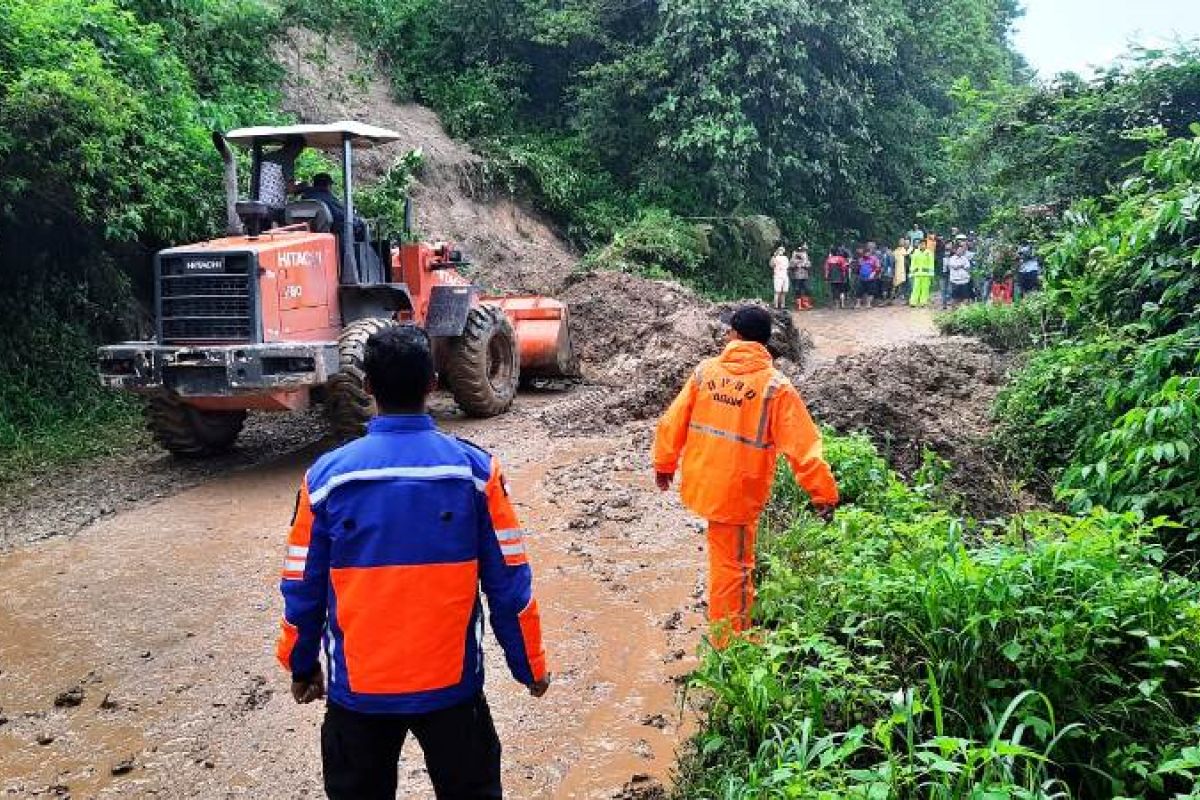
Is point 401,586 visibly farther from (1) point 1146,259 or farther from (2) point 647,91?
(2) point 647,91

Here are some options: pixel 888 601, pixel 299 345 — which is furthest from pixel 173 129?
pixel 888 601

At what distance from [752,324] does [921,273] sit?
20.1 m

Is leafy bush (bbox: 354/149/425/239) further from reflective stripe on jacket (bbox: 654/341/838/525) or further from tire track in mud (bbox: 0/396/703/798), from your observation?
reflective stripe on jacket (bbox: 654/341/838/525)

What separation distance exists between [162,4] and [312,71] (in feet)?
16.4

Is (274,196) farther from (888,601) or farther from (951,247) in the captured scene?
(951,247)

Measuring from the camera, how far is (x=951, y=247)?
23.2 metres

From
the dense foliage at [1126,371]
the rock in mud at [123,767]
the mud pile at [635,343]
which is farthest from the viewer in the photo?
A: the mud pile at [635,343]

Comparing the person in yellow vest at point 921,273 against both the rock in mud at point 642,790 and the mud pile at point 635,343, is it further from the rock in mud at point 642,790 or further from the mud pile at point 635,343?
the rock in mud at point 642,790

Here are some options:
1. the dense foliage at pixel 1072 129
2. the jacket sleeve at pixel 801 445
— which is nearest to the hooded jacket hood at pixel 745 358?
the jacket sleeve at pixel 801 445

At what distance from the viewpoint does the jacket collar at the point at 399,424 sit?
2791 millimetres

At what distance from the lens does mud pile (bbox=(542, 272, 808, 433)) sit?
10836 mm

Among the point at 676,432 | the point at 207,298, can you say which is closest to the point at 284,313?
the point at 207,298

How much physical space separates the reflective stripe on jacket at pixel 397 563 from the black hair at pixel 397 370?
5 cm

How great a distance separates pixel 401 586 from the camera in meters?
2.70
